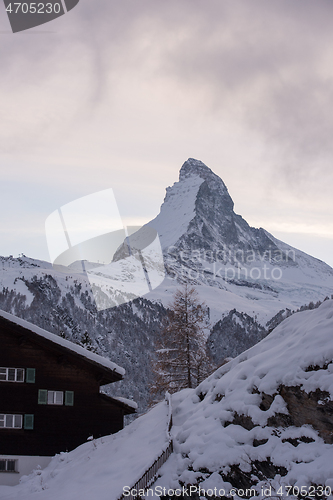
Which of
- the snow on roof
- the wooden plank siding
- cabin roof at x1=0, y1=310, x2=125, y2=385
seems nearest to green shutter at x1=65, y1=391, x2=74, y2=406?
the wooden plank siding

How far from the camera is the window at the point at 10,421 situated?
2344 cm

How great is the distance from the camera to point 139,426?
21.2 metres

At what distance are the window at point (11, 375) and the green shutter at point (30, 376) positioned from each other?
0.84ft

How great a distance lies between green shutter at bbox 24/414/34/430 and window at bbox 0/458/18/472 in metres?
1.57

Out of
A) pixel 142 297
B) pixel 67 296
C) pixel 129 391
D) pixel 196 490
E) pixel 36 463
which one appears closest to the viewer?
pixel 196 490

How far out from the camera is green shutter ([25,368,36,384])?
24200 millimetres

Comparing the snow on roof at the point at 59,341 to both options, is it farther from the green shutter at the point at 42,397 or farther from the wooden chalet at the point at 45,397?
the green shutter at the point at 42,397

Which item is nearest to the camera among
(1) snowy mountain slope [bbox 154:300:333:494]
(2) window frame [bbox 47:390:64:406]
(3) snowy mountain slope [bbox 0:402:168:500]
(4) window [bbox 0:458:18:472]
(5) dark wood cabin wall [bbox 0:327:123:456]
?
(1) snowy mountain slope [bbox 154:300:333:494]

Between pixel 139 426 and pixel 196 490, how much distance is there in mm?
7410

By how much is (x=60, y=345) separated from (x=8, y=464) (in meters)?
5.81

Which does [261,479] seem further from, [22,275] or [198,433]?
[22,275]

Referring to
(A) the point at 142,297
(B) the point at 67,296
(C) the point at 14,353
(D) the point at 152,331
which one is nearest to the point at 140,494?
(C) the point at 14,353

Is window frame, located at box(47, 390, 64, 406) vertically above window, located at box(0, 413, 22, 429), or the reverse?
window frame, located at box(47, 390, 64, 406)

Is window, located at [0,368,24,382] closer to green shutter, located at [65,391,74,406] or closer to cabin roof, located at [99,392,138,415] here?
green shutter, located at [65,391,74,406]
